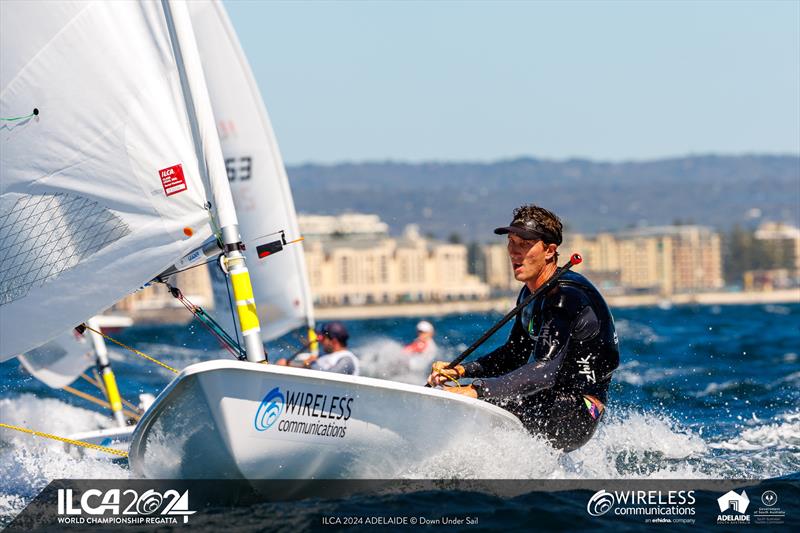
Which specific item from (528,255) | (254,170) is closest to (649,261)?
(254,170)

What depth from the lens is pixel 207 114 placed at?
713 centimetres

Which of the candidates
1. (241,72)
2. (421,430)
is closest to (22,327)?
(421,430)

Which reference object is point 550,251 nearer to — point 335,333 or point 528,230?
point 528,230

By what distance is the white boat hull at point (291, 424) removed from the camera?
588 cm

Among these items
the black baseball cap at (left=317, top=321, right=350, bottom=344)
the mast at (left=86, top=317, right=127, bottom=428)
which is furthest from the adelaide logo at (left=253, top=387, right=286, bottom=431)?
the mast at (left=86, top=317, right=127, bottom=428)

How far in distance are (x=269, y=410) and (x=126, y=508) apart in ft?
3.45

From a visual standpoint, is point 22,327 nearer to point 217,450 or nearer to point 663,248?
point 217,450

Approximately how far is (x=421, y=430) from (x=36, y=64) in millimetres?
3119

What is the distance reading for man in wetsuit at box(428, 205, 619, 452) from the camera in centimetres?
630

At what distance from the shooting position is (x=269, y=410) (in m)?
5.96

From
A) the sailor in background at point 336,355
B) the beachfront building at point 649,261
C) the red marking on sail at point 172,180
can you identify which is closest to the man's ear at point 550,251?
the red marking on sail at point 172,180

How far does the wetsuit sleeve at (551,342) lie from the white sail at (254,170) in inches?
213

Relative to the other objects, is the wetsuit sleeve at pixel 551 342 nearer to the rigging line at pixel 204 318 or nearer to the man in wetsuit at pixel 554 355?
the man in wetsuit at pixel 554 355

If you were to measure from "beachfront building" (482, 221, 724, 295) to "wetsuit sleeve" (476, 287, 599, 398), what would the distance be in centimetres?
14748
